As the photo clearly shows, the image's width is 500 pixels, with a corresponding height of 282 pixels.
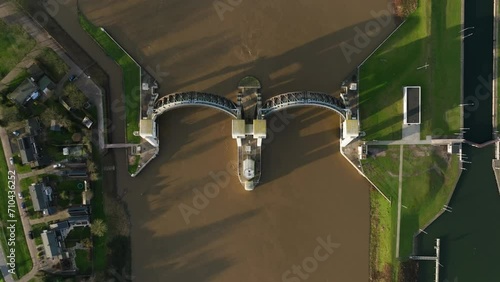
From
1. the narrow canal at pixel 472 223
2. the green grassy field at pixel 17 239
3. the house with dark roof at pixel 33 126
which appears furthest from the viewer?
the narrow canal at pixel 472 223

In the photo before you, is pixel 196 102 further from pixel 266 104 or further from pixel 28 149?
pixel 28 149

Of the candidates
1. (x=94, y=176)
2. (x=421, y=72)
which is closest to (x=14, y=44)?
(x=94, y=176)

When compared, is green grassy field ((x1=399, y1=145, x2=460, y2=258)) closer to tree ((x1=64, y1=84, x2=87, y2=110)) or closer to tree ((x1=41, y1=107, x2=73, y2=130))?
tree ((x1=64, y1=84, x2=87, y2=110))

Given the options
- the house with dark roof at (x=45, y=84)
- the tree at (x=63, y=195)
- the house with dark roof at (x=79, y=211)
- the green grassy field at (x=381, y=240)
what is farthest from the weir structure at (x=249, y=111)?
the house with dark roof at (x=45, y=84)

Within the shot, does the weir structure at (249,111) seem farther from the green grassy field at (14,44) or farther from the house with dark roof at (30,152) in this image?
the green grassy field at (14,44)

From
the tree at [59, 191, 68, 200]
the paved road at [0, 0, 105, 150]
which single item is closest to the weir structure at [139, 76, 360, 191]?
the paved road at [0, 0, 105, 150]

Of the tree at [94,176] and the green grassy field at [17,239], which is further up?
the tree at [94,176]

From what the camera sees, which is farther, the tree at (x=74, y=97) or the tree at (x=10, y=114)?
the tree at (x=74, y=97)

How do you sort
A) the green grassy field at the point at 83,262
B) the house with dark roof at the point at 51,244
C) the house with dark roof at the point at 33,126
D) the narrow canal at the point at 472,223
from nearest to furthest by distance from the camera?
the house with dark roof at the point at 51,244, the house with dark roof at the point at 33,126, the green grassy field at the point at 83,262, the narrow canal at the point at 472,223
